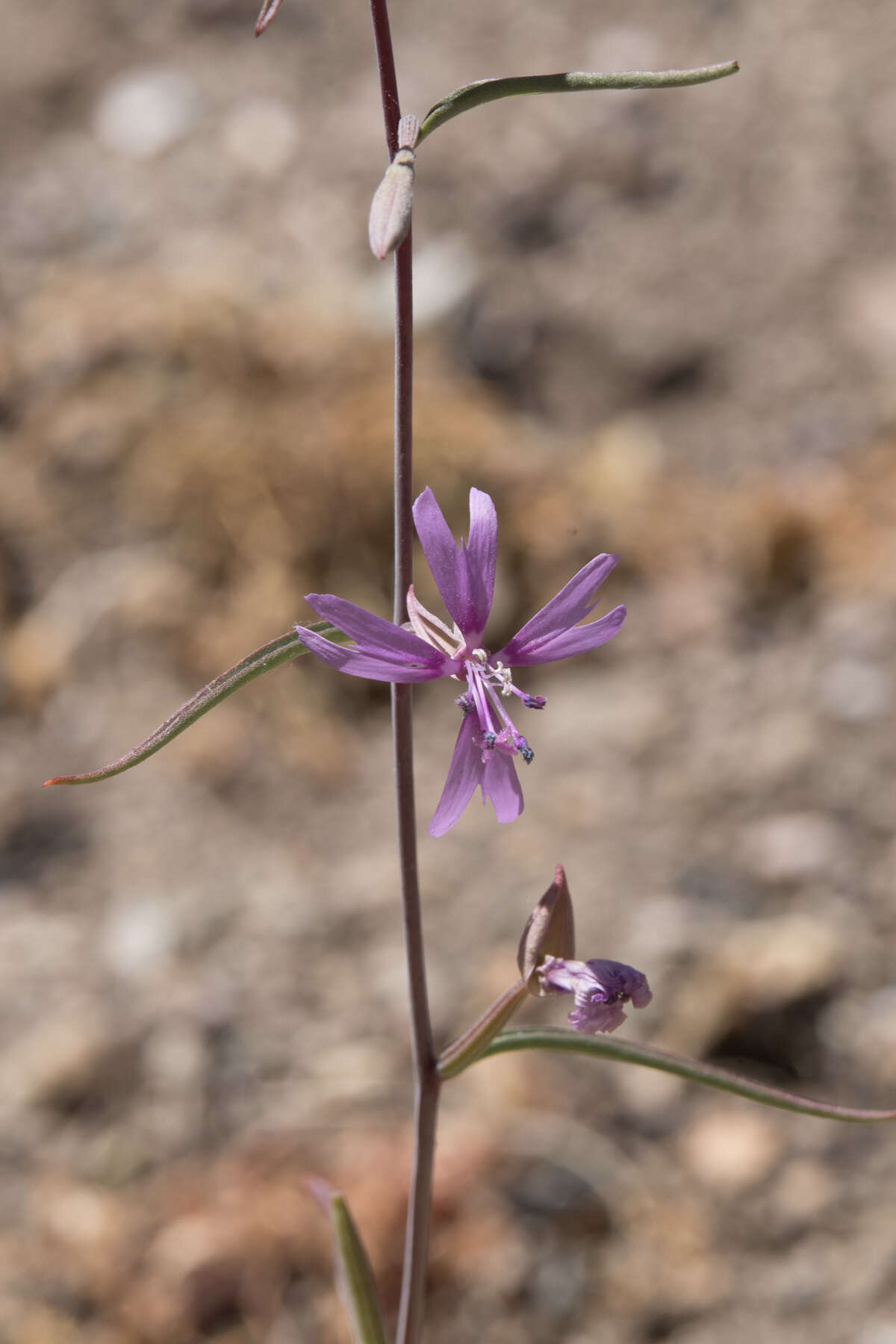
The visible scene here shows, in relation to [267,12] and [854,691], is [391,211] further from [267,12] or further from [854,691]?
[854,691]

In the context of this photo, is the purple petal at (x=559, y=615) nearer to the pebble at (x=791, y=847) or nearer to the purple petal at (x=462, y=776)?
the purple petal at (x=462, y=776)

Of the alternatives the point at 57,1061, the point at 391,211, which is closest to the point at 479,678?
the point at 391,211

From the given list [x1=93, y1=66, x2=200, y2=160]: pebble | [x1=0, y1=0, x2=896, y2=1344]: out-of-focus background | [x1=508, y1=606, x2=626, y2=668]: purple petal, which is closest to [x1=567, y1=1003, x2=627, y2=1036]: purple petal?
[x1=508, y1=606, x2=626, y2=668]: purple petal

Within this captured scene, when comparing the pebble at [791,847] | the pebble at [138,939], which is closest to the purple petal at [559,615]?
the pebble at [791,847]

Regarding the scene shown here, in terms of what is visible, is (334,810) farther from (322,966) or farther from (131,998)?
(131,998)

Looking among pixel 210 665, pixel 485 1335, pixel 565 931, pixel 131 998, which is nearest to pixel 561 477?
pixel 210 665
